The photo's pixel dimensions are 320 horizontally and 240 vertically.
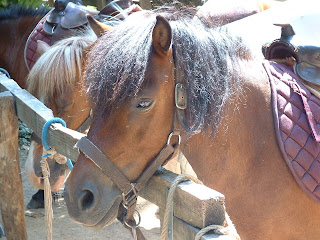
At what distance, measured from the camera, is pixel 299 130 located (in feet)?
5.92

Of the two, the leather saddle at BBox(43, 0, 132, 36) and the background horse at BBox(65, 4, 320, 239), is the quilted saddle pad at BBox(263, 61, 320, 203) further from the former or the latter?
the leather saddle at BBox(43, 0, 132, 36)

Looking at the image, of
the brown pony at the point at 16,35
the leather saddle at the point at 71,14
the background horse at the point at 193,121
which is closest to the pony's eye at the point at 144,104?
the background horse at the point at 193,121

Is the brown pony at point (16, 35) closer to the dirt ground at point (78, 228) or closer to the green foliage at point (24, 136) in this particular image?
the dirt ground at point (78, 228)

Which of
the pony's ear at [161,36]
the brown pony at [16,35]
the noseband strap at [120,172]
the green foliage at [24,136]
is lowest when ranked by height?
the green foliage at [24,136]

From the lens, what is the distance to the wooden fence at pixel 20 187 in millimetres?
1167

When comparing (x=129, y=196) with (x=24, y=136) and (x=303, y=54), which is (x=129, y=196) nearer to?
(x=303, y=54)

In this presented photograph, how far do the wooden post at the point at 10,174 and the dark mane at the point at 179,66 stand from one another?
2.56ft

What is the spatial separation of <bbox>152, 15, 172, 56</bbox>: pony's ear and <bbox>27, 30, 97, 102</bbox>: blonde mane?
4.37ft

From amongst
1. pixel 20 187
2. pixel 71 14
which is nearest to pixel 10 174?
pixel 20 187

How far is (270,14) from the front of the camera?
340cm

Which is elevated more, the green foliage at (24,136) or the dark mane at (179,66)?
the dark mane at (179,66)

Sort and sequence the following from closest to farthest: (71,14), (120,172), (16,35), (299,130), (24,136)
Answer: (120,172)
(299,130)
(71,14)
(16,35)
(24,136)

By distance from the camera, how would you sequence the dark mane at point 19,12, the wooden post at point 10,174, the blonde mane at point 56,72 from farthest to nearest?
the dark mane at point 19,12 → the blonde mane at point 56,72 → the wooden post at point 10,174

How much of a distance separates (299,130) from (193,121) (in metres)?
0.52
